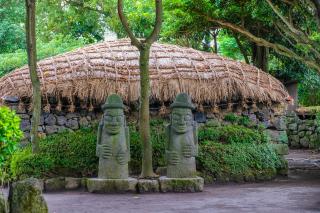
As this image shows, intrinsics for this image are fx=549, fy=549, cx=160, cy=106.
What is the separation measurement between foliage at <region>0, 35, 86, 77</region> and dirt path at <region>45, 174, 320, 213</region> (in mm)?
9625

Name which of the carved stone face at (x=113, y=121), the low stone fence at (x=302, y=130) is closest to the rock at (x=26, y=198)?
the carved stone face at (x=113, y=121)

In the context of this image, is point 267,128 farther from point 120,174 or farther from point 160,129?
point 120,174

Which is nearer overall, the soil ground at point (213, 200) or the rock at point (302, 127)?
the soil ground at point (213, 200)

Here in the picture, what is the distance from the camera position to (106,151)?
36.5ft

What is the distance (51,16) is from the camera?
55.8ft

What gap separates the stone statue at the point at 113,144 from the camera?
11023 mm

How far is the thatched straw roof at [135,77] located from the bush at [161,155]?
2.85 ft

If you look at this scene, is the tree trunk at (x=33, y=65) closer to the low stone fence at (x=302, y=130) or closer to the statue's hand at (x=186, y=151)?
the statue's hand at (x=186, y=151)

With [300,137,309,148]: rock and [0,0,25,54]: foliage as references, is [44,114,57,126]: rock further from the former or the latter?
[300,137,309,148]: rock

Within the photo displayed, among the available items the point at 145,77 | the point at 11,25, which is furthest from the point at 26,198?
the point at 11,25

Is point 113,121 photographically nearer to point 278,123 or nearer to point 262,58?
point 278,123

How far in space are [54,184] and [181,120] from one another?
3050mm

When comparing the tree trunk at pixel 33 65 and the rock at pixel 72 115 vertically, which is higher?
the tree trunk at pixel 33 65

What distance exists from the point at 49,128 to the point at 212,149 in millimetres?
3916
